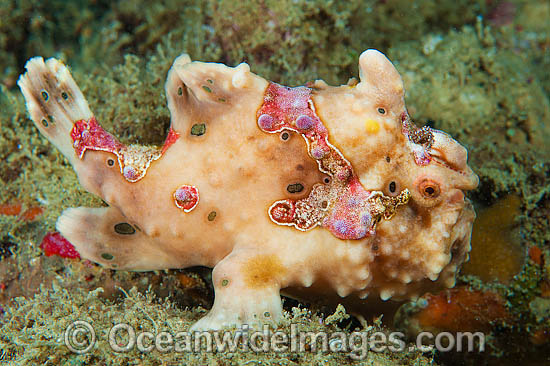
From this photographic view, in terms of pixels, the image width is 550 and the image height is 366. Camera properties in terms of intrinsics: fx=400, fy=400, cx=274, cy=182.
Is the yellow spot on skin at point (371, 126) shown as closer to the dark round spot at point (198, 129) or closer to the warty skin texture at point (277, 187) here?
the warty skin texture at point (277, 187)

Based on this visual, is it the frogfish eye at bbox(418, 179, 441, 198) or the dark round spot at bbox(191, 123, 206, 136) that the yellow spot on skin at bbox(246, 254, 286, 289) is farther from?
the frogfish eye at bbox(418, 179, 441, 198)

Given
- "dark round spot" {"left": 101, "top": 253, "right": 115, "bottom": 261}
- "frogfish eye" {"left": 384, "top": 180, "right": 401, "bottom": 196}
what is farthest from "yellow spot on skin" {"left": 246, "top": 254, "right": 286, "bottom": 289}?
"dark round spot" {"left": 101, "top": 253, "right": 115, "bottom": 261}

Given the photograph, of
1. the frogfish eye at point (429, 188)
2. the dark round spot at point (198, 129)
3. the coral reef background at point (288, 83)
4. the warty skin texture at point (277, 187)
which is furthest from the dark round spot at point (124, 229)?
the frogfish eye at point (429, 188)

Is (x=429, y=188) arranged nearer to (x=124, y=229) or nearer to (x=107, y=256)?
(x=124, y=229)

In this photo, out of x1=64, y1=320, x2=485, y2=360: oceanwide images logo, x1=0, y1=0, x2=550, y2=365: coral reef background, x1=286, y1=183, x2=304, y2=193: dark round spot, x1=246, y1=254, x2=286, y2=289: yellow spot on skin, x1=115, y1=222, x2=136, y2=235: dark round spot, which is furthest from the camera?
x1=115, y1=222, x2=136, y2=235: dark round spot

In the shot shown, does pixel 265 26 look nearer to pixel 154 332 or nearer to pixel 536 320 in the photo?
pixel 154 332

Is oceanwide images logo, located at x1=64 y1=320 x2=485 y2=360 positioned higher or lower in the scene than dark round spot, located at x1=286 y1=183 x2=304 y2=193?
lower
